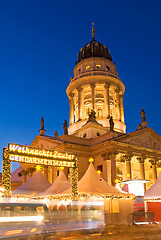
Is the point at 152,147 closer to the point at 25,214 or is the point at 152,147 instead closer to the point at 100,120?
the point at 100,120

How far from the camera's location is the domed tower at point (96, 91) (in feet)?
184

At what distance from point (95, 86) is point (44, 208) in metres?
47.5

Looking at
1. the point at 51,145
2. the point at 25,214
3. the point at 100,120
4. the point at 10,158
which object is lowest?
the point at 25,214

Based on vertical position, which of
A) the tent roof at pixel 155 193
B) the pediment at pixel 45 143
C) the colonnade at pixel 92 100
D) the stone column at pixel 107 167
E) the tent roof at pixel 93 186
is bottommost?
the tent roof at pixel 155 193

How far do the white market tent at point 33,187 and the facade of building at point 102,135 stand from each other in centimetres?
830

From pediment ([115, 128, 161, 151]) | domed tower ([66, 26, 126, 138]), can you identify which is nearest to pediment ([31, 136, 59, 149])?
domed tower ([66, 26, 126, 138])

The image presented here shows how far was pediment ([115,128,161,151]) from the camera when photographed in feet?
132

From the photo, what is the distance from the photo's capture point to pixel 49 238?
10055 mm

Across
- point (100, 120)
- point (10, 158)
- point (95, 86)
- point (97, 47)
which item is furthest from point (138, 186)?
point (97, 47)

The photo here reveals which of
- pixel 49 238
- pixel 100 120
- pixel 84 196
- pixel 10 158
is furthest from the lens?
pixel 100 120

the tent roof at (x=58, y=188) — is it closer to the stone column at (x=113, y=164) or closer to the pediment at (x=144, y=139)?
the stone column at (x=113, y=164)

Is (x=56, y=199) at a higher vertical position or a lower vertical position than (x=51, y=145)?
lower

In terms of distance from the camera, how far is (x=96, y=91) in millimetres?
59281

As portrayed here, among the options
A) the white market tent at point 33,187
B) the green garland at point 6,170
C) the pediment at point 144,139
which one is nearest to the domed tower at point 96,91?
the pediment at point 144,139
